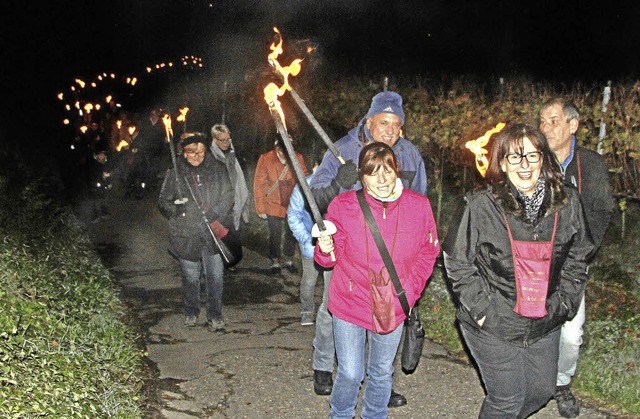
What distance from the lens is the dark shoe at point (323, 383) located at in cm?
562

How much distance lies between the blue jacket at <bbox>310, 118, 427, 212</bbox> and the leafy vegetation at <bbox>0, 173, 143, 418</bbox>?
192cm

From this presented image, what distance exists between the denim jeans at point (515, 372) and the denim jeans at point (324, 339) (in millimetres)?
1680

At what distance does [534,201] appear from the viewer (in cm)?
386

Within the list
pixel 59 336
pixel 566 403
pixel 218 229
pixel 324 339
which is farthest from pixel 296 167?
pixel 218 229

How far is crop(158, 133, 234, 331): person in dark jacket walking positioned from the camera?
23.9 ft

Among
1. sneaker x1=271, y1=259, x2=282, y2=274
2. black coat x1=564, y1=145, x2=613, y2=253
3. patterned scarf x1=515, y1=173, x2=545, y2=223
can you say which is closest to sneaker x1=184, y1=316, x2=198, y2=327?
sneaker x1=271, y1=259, x2=282, y2=274

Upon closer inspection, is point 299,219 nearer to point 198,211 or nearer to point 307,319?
point 198,211

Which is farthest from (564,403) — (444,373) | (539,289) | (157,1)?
(157,1)

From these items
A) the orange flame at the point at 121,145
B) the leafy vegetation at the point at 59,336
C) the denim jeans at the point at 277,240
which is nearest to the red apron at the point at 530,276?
the leafy vegetation at the point at 59,336

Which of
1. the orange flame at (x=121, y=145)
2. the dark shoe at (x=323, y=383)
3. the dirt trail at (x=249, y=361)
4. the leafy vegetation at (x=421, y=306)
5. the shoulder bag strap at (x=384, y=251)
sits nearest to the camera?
the shoulder bag strap at (x=384, y=251)

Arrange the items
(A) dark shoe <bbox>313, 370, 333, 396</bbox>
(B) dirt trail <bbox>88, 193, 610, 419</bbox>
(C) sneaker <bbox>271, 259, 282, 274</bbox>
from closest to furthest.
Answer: (B) dirt trail <bbox>88, 193, 610, 419</bbox>, (A) dark shoe <bbox>313, 370, 333, 396</bbox>, (C) sneaker <bbox>271, 259, 282, 274</bbox>

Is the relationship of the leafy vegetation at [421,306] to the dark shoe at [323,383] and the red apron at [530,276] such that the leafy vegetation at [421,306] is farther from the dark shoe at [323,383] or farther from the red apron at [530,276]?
the red apron at [530,276]

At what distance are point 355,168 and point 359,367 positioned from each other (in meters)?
1.33

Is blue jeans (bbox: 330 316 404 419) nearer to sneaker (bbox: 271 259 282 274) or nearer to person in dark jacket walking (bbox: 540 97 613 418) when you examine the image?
person in dark jacket walking (bbox: 540 97 613 418)
